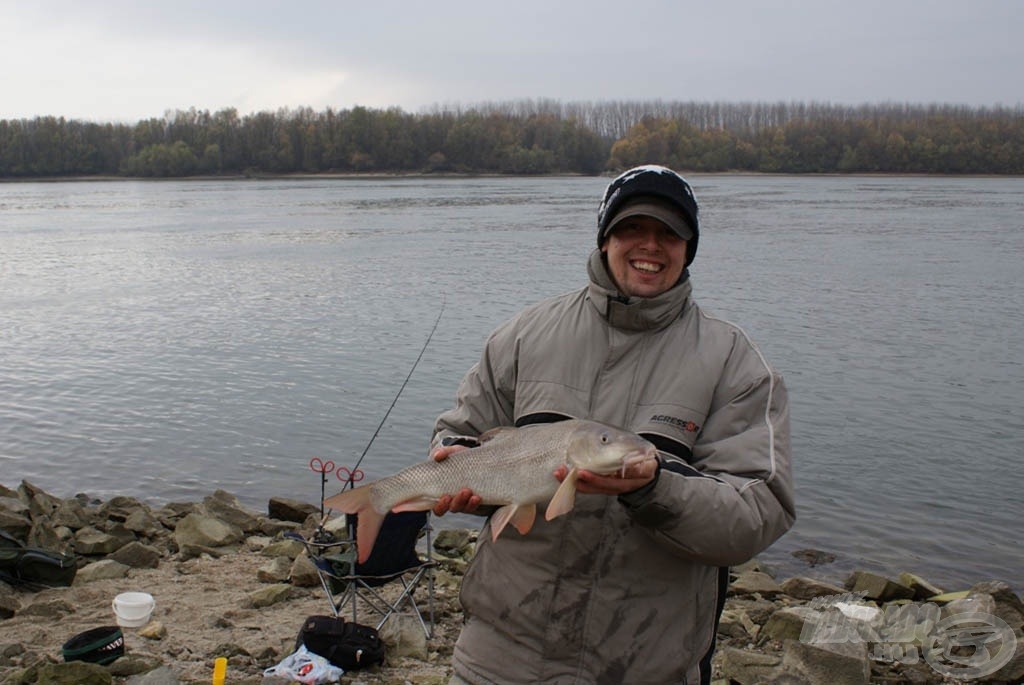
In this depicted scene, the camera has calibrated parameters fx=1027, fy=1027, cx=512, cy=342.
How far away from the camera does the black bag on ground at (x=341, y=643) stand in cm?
592

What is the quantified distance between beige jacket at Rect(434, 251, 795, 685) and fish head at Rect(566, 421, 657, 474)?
0.55 ft

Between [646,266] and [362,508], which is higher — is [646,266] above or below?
above

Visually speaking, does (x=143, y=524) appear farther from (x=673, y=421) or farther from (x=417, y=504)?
(x=673, y=421)

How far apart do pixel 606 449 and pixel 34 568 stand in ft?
21.6

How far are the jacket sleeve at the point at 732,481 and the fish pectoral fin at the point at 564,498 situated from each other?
0.14m

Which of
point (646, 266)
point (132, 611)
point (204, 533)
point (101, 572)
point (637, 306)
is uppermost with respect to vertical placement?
point (646, 266)

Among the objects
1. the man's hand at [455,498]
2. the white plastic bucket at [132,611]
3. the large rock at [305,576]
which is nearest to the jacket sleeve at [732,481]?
the man's hand at [455,498]

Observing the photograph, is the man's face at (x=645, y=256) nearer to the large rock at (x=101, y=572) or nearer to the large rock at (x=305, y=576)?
the large rock at (x=305, y=576)

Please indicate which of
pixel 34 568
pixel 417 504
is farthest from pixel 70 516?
pixel 417 504

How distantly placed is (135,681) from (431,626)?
6.42 feet

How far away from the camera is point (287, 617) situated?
713 cm

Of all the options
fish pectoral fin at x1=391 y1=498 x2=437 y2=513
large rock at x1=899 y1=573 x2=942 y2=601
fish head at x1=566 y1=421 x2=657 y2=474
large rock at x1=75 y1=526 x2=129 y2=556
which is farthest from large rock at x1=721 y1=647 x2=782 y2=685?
Result: large rock at x1=75 y1=526 x2=129 y2=556

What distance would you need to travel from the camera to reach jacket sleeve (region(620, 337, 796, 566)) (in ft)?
8.82

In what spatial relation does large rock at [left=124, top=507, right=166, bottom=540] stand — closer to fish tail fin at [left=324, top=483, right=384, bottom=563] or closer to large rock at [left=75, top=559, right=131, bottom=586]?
large rock at [left=75, top=559, right=131, bottom=586]
